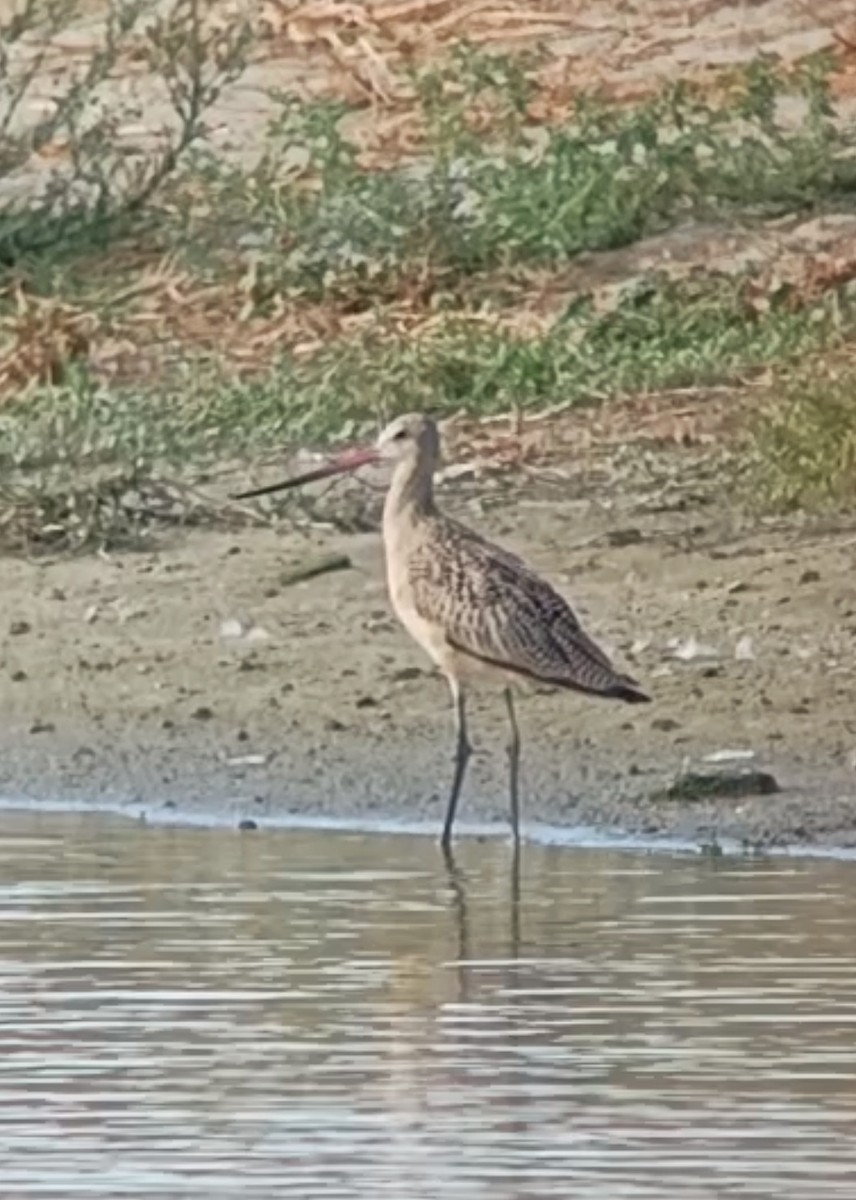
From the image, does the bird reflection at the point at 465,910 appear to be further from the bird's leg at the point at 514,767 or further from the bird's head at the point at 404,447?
the bird's head at the point at 404,447

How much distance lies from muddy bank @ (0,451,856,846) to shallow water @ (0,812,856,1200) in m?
0.37

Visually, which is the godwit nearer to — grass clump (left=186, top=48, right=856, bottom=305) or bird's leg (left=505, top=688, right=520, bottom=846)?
bird's leg (left=505, top=688, right=520, bottom=846)

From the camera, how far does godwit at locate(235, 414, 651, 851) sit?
36.1 ft

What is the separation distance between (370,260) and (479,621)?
14.6ft

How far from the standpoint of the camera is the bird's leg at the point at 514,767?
10.7m

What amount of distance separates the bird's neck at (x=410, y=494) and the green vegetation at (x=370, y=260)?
5.57 ft

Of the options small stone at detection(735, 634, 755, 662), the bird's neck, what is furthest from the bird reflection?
the bird's neck

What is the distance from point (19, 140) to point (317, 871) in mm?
5983

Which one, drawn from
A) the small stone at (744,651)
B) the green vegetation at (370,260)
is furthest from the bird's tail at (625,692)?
the green vegetation at (370,260)

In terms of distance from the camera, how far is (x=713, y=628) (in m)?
11.9

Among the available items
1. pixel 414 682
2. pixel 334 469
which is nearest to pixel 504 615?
pixel 414 682

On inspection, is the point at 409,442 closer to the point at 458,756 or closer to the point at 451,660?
the point at 451,660

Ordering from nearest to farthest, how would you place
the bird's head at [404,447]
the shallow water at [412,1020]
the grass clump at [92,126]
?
the shallow water at [412,1020] → the bird's head at [404,447] → the grass clump at [92,126]

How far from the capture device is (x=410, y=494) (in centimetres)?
1185
